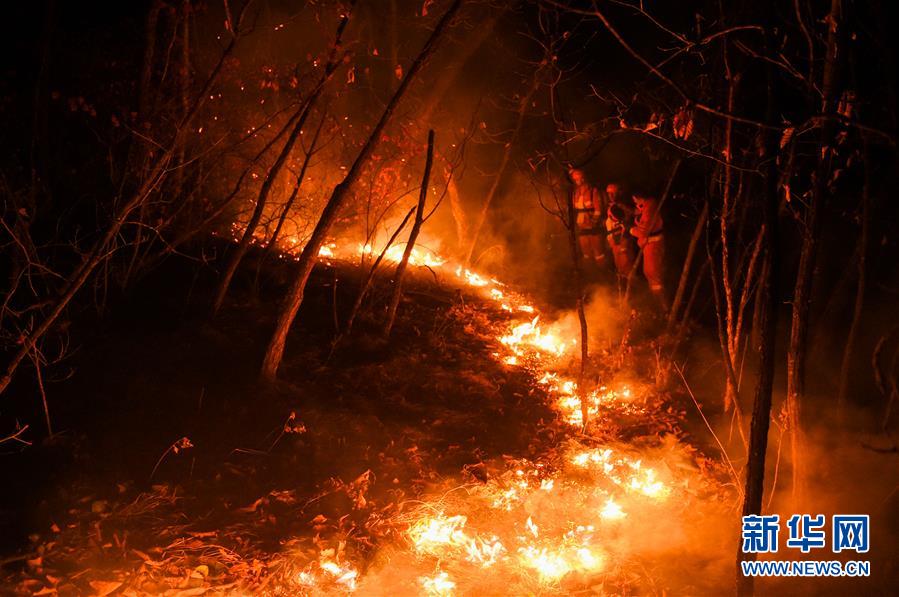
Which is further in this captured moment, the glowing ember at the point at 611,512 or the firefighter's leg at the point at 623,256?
the firefighter's leg at the point at 623,256

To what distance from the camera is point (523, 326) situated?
12062 mm

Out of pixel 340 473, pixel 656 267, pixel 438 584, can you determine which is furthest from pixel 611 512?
pixel 656 267

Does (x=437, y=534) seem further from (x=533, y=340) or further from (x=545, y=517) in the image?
(x=533, y=340)

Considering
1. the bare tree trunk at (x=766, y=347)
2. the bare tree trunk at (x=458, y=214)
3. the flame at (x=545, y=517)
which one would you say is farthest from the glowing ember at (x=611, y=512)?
the bare tree trunk at (x=458, y=214)

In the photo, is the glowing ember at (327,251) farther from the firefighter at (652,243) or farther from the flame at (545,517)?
the firefighter at (652,243)

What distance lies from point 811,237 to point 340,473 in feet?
17.5

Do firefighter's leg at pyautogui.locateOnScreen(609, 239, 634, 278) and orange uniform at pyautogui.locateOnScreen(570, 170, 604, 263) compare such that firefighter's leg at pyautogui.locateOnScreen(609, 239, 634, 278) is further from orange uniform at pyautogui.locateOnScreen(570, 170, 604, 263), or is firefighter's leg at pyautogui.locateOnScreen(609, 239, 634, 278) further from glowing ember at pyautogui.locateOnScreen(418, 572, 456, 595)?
glowing ember at pyautogui.locateOnScreen(418, 572, 456, 595)

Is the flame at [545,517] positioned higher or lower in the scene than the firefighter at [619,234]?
lower

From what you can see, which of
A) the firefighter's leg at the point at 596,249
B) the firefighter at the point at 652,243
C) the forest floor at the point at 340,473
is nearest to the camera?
the forest floor at the point at 340,473

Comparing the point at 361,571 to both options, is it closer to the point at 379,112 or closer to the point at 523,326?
the point at 523,326

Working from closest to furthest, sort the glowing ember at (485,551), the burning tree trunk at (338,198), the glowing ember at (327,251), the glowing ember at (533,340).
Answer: the glowing ember at (485,551) < the burning tree trunk at (338,198) < the glowing ember at (533,340) < the glowing ember at (327,251)

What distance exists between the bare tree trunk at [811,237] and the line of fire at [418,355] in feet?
0.10

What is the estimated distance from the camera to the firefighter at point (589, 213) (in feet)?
47.4

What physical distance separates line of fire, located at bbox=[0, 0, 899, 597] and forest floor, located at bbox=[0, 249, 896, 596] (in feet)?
0.13
